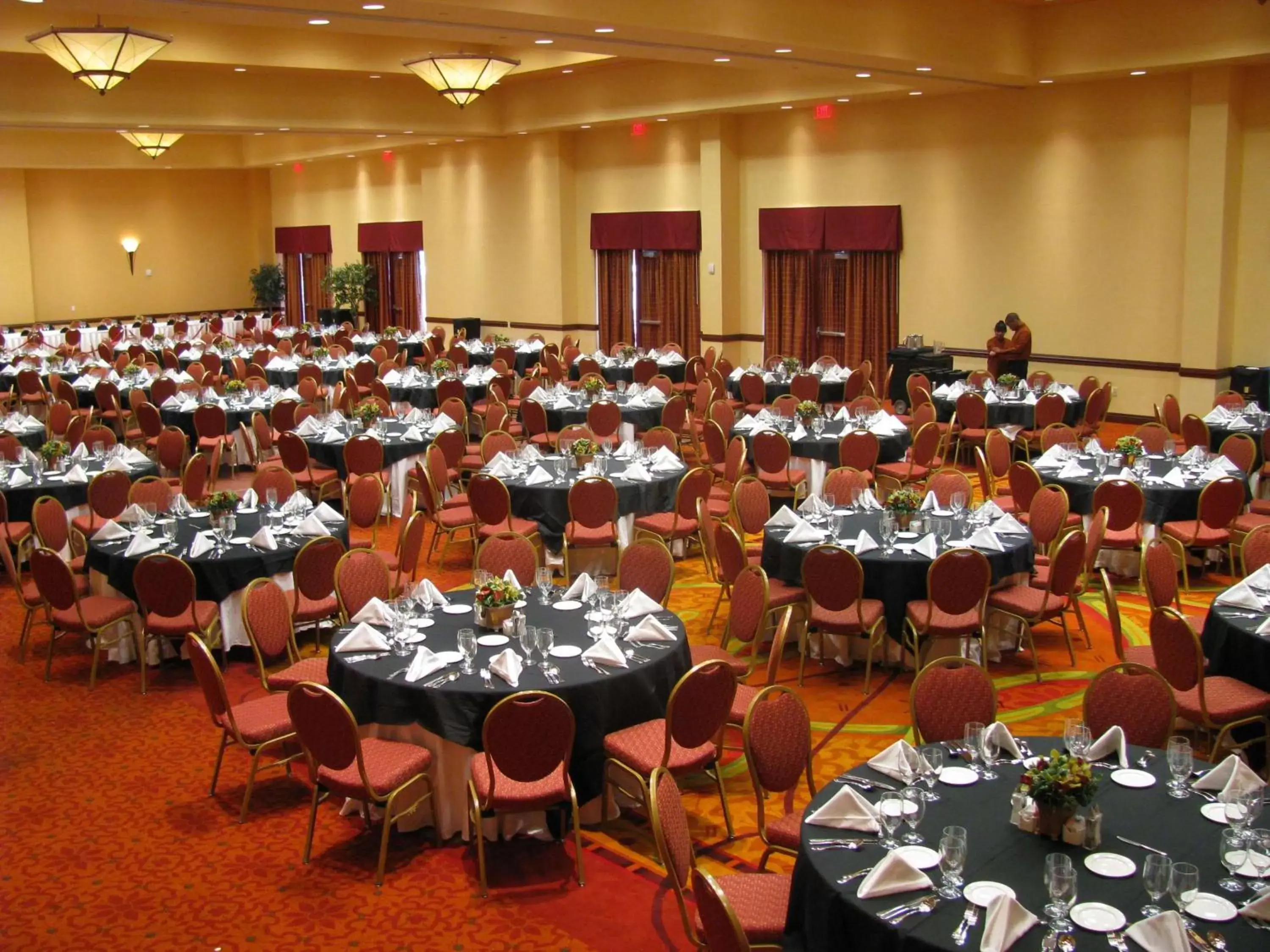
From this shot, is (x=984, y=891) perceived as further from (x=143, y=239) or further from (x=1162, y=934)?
(x=143, y=239)

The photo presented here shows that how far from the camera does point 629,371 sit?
60.2 feet

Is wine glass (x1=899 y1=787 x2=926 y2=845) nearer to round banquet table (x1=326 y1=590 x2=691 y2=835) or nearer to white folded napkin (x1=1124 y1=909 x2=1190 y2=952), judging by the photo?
white folded napkin (x1=1124 y1=909 x2=1190 y2=952)

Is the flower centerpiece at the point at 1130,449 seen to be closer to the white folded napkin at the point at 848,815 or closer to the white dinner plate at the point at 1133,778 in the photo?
the white dinner plate at the point at 1133,778

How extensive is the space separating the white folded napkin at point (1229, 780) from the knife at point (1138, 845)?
0.46 metres

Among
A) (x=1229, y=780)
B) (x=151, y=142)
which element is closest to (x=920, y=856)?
(x=1229, y=780)

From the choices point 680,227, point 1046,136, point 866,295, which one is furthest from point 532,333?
point 1046,136

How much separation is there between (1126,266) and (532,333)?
10736mm

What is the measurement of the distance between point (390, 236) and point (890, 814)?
24812 mm

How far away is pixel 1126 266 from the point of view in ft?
53.5

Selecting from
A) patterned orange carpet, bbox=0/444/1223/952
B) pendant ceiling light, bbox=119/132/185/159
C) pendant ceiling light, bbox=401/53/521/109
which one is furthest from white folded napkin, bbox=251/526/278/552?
pendant ceiling light, bbox=119/132/185/159

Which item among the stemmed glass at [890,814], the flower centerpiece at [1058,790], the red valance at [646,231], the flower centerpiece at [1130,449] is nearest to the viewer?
the flower centerpiece at [1058,790]

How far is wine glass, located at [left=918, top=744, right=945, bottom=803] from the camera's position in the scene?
15.7ft

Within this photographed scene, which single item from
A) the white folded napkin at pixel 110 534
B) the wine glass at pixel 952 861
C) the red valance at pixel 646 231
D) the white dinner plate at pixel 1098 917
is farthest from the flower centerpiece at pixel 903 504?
the red valance at pixel 646 231

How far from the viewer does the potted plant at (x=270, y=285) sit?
32.1 meters
